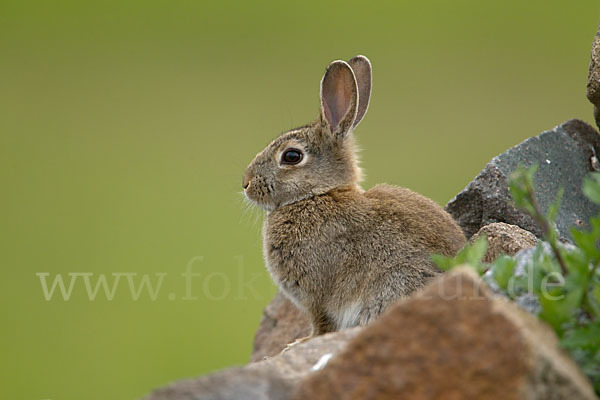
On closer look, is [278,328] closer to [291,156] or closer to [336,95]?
[291,156]

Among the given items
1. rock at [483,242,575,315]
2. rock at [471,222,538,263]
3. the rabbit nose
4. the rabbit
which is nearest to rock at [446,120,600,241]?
the rabbit

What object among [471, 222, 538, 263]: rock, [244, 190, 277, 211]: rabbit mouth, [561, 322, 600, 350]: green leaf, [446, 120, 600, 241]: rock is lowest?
[561, 322, 600, 350]: green leaf

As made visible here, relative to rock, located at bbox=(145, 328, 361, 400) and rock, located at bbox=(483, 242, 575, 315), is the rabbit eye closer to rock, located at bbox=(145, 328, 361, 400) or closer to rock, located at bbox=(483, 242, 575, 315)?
rock, located at bbox=(145, 328, 361, 400)

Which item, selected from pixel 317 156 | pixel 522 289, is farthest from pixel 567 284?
pixel 317 156

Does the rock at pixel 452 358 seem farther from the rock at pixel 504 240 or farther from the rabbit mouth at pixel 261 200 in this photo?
the rabbit mouth at pixel 261 200

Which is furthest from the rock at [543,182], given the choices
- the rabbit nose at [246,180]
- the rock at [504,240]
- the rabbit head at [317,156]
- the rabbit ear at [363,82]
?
the rabbit nose at [246,180]
